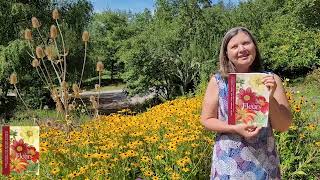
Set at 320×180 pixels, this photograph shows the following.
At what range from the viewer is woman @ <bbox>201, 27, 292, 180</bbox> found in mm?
2406

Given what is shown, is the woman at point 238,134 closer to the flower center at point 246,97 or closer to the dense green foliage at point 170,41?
the flower center at point 246,97

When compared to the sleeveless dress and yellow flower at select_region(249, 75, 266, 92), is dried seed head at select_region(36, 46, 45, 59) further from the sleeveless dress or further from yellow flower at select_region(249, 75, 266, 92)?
yellow flower at select_region(249, 75, 266, 92)

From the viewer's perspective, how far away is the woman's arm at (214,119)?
90.6 inches

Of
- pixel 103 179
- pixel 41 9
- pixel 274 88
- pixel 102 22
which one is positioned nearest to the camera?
pixel 274 88

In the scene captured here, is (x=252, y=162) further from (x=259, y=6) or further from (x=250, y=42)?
(x=259, y=6)

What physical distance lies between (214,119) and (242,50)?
0.34m

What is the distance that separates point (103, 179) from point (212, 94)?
1.40 m

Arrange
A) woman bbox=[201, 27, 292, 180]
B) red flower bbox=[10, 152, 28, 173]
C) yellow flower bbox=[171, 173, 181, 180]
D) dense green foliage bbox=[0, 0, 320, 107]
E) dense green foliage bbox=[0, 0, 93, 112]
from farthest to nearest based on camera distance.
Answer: dense green foliage bbox=[0, 0, 320, 107]
dense green foliage bbox=[0, 0, 93, 112]
yellow flower bbox=[171, 173, 181, 180]
red flower bbox=[10, 152, 28, 173]
woman bbox=[201, 27, 292, 180]

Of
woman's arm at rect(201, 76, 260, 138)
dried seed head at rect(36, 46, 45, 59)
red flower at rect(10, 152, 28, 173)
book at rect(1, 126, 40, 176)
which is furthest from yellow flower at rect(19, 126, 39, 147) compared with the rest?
dried seed head at rect(36, 46, 45, 59)

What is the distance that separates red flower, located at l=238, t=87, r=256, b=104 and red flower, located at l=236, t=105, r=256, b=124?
0.04 m

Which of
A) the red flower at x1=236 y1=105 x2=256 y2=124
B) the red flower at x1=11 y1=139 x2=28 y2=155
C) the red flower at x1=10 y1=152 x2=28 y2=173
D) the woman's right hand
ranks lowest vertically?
the red flower at x1=10 y1=152 x2=28 y2=173

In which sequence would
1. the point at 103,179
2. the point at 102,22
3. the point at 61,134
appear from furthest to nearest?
1. the point at 102,22
2. the point at 61,134
3. the point at 103,179

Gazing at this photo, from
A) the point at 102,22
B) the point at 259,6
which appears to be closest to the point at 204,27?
the point at 259,6

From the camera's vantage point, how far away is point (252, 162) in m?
2.42
